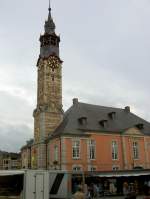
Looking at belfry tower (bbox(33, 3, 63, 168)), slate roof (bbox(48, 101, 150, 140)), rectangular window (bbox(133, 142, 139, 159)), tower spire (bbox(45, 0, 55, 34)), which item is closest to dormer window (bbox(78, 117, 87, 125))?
slate roof (bbox(48, 101, 150, 140))

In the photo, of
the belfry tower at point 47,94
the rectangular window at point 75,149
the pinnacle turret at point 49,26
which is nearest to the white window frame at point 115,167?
the rectangular window at point 75,149

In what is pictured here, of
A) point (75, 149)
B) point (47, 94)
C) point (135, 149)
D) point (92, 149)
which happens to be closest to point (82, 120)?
point (92, 149)

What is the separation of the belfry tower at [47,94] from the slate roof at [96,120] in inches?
62.0

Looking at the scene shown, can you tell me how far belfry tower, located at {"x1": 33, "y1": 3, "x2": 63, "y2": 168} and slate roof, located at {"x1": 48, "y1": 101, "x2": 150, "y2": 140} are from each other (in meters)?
1.57

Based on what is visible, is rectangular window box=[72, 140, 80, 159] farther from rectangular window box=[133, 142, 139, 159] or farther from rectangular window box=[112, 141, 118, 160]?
rectangular window box=[133, 142, 139, 159]

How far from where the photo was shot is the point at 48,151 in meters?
47.4

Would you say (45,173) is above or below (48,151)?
below

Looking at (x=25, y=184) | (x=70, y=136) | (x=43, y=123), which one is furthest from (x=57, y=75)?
(x=25, y=184)

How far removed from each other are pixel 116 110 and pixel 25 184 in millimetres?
35341

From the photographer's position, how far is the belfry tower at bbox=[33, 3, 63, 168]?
4794 centimetres

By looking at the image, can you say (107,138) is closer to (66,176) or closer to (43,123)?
(43,123)

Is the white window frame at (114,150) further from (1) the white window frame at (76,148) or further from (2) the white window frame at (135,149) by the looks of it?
(1) the white window frame at (76,148)

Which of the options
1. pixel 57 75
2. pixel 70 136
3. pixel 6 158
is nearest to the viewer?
pixel 70 136

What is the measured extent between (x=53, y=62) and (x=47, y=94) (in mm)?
5461
